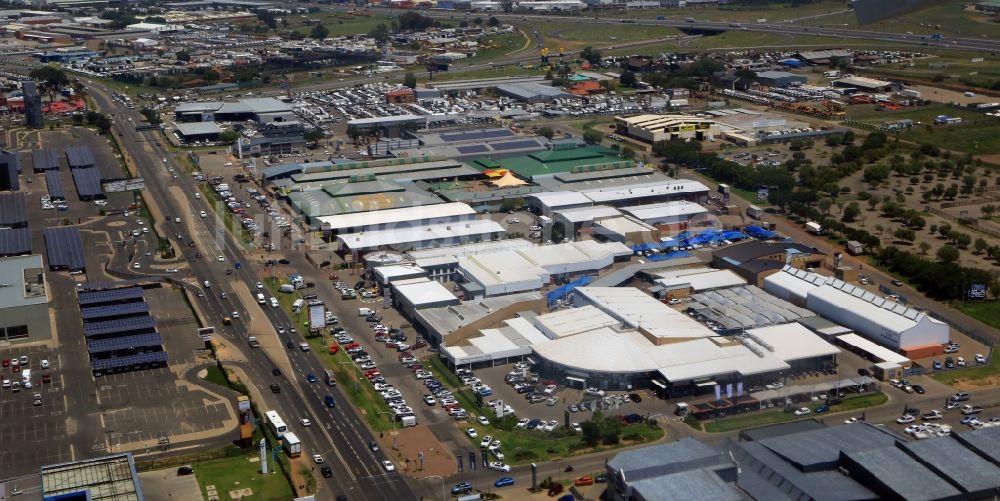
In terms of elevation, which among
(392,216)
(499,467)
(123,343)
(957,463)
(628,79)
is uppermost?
(628,79)

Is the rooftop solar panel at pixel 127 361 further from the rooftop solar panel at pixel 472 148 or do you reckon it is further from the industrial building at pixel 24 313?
the rooftop solar panel at pixel 472 148

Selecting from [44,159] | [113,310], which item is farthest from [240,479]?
[44,159]

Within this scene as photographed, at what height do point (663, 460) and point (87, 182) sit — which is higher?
point (663, 460)

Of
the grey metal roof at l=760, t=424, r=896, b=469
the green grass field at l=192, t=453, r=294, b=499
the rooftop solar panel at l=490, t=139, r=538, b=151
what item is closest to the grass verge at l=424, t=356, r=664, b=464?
the grey metal roof at l=760, t=424, r=896, b=469

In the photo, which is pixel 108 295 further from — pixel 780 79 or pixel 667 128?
Result: pixel 780 79

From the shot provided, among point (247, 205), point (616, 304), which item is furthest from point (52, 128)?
point (616, 304)

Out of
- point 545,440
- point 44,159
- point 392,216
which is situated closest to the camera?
point 545,440
